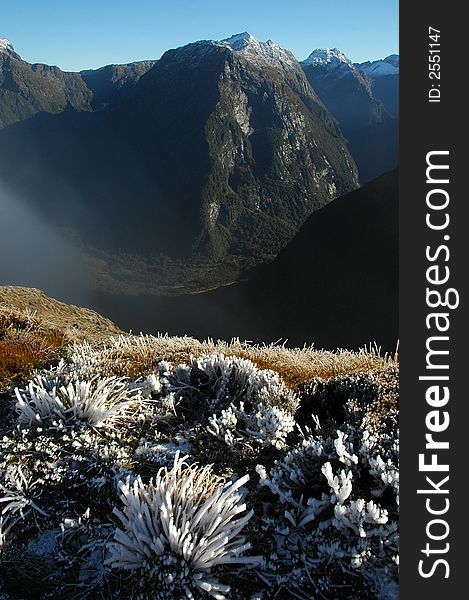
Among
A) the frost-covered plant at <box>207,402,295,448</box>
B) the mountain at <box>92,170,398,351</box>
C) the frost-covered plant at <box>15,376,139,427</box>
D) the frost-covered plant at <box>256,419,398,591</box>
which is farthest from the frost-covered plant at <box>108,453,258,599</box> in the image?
the mountain at <box>92,170,398,351</box>

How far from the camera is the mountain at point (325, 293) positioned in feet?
185

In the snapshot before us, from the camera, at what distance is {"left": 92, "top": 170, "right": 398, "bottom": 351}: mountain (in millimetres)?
56312

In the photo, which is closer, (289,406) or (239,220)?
(289,406)

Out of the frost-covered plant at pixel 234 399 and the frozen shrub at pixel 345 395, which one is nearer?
the frost-covered plant at pixel 234 399

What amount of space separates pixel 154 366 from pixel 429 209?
348 cm

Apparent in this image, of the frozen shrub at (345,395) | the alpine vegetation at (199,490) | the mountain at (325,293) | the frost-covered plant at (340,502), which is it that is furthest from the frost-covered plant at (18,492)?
the mountain at (325,293)

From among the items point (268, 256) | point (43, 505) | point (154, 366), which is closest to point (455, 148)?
point (43, 505)

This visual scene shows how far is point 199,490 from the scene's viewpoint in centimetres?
247

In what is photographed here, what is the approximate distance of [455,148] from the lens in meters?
2.42

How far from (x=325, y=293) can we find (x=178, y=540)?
2446 inches

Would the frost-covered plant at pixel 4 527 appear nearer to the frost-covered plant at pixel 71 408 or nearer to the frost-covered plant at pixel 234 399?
the frost-covered plant at pixel 71 408

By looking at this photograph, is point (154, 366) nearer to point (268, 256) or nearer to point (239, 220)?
point (268, 256)

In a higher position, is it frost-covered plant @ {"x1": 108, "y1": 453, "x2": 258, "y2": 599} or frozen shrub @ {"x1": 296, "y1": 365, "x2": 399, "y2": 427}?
frozen shrub @ {"x1": 296, "y1": 365, "x2": 399, "y2": 427}

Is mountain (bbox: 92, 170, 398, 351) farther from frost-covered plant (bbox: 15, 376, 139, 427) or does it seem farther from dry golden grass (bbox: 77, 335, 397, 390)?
frost-covered plant (bbox: 15, 376, 139, 427)
